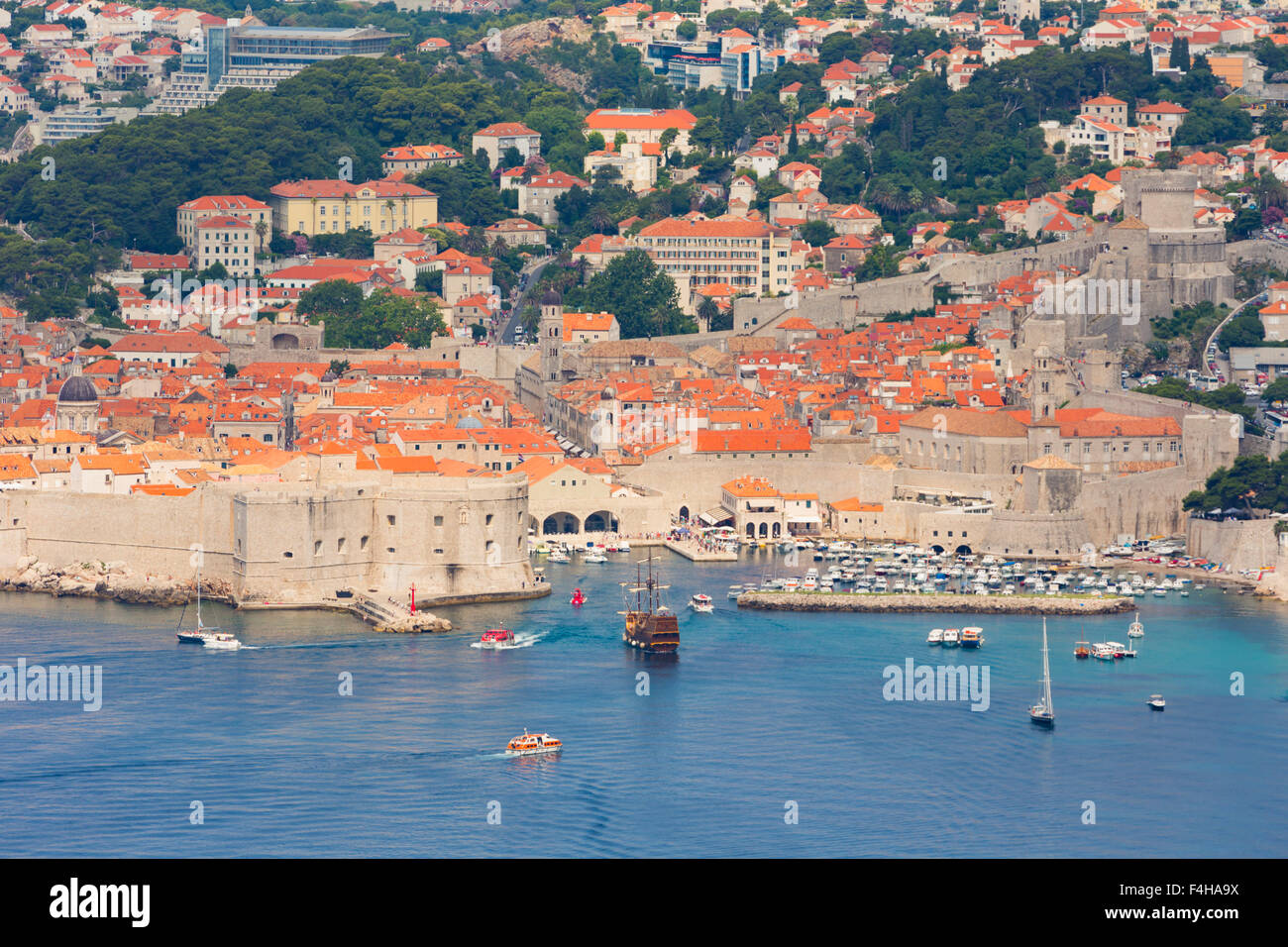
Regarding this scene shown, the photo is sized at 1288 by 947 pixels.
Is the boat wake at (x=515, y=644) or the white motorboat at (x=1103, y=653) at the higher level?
the boat wake at (x=515, y=644)

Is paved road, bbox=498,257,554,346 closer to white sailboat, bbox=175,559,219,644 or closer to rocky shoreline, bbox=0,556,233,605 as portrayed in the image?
rocky shoreline, bbox=0,556,233,605

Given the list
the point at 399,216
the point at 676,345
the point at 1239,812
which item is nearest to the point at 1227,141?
the point at 676,345

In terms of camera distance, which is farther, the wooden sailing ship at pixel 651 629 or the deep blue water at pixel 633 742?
the wooden sailing ship at pixel 651 629

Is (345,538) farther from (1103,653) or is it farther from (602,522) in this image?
(1103,653)

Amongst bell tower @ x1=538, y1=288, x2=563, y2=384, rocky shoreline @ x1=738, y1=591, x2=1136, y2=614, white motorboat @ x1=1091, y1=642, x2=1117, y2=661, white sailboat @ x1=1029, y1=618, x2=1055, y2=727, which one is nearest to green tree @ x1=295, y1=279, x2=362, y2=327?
bell tower @ x1=538, y1=288, x2=563, y2=384

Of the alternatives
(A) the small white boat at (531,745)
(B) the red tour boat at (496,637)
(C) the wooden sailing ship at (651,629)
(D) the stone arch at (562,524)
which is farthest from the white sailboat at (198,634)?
(D) the stone arch at (562,524)

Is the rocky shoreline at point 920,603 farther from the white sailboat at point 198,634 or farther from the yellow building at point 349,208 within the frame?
the yellow building at point 349,208

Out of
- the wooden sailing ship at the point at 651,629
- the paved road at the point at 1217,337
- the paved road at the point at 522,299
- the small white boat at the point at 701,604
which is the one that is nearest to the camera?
the wooden sailing ship at the point at 651,629
